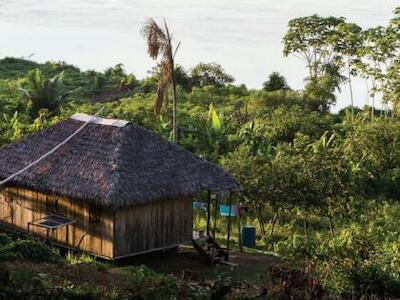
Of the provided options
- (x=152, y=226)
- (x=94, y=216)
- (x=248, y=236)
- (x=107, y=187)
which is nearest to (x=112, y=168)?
(x=107, y=187)

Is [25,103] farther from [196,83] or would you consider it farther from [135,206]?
[135,206]

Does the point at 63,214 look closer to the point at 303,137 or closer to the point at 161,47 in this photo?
the point at 161,47

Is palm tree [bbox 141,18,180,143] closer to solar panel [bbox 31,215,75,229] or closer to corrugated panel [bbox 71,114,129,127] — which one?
corrugated panel [bbox 71,114,129,127]

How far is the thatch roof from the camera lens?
14.5 m

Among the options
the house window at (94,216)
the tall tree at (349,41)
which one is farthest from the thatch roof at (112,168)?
the tall tree at (349,41)

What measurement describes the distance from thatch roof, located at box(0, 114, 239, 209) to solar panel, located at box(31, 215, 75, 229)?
60 centimetres

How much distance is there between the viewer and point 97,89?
1610 inches

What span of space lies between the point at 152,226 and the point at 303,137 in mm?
9577

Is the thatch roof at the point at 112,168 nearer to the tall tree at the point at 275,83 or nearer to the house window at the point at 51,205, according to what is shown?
the house window at the point at 51,205

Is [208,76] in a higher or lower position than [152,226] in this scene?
higher

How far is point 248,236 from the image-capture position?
57.7 feet

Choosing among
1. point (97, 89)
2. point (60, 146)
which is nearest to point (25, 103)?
point (97, 89)

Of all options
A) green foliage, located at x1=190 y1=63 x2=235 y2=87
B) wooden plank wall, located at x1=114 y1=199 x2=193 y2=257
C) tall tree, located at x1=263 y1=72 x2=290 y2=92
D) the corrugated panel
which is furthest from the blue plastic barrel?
green foliage, located at x1=190 y1=63 x2=235 y2=87

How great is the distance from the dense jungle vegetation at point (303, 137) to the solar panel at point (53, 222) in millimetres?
4609
